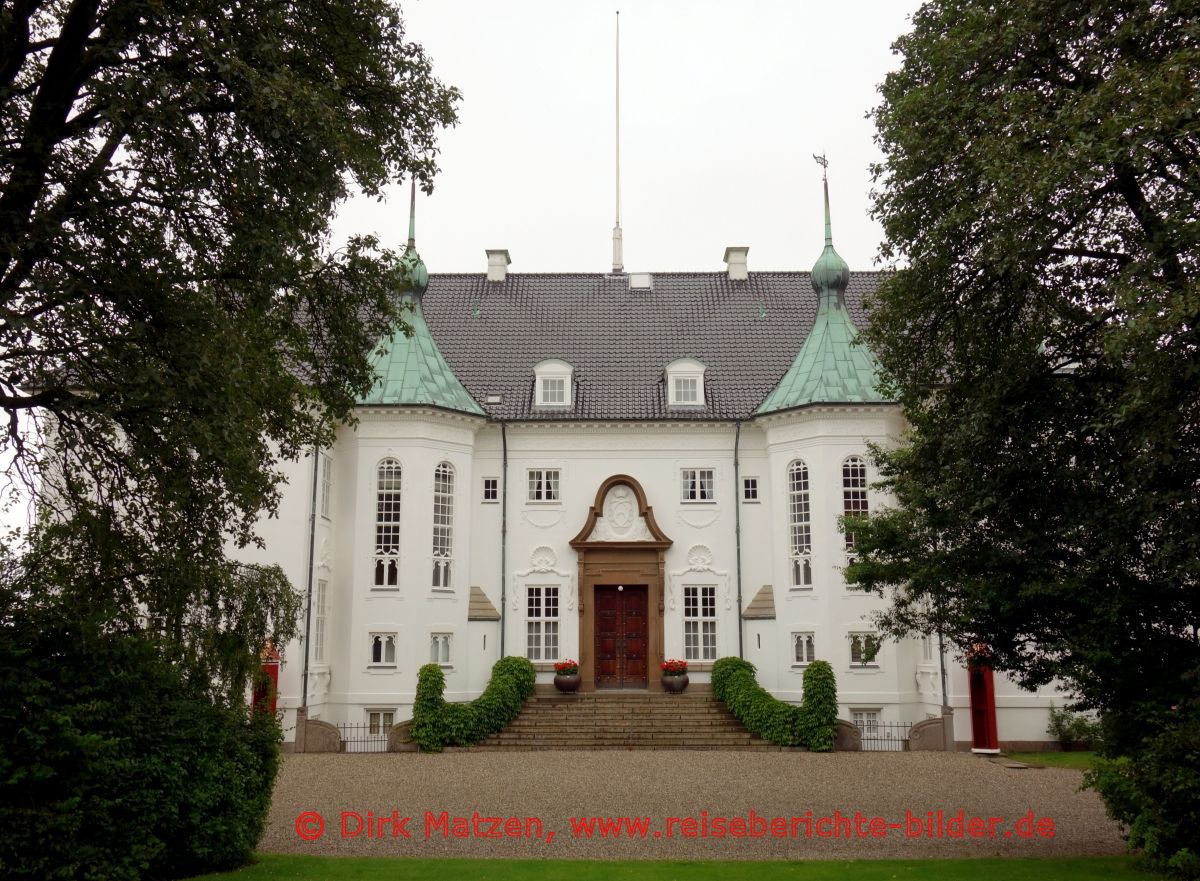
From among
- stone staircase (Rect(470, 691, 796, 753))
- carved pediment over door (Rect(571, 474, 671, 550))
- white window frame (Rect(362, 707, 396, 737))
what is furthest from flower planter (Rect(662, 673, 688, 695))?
white window frame (Rect(362, 707, 396, 737))

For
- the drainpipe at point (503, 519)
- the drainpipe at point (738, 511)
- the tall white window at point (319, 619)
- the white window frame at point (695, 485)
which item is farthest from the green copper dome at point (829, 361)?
the tall white window at point (319, 619)

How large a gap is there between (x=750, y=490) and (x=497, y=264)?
1203cm

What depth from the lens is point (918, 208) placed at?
1281 cm

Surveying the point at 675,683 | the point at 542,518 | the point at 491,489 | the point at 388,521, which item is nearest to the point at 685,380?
the point at 542,518

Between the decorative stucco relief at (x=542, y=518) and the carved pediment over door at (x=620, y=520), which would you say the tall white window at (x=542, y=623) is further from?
the decorative stucco relief at (x=542, y=518)

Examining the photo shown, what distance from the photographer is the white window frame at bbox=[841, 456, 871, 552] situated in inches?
1027

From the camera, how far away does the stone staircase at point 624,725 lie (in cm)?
2353

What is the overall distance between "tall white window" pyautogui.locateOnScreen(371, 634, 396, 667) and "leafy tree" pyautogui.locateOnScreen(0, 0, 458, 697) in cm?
1391

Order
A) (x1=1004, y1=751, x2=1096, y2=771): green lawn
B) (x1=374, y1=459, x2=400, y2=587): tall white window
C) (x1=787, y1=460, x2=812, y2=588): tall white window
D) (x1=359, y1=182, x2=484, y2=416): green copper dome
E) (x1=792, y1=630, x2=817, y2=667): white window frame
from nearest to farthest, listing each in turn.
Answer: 1. (x1=1004, y1=751, x2=1096, y2=771): green lawn
2. (x1=792, y1=630, x2=817, y2=667): white window frame
3. (x1=374, y1=459, x2=400, y2=587): tall white window
4. (x1=787, y1=460, x2=812, y2=588): tall white window
5. (x1=359, y1=182, x2=484, y2=416): green copper dome

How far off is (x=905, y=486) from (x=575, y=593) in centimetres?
1452

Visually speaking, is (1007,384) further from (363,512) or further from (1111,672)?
(363,512)

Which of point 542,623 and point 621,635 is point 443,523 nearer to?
point 542,623

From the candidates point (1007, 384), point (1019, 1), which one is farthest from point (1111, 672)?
point (1019, 1)

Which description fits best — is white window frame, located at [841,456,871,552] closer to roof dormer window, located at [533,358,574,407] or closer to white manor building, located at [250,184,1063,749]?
white manor building, located at [250,184,1063,749]
